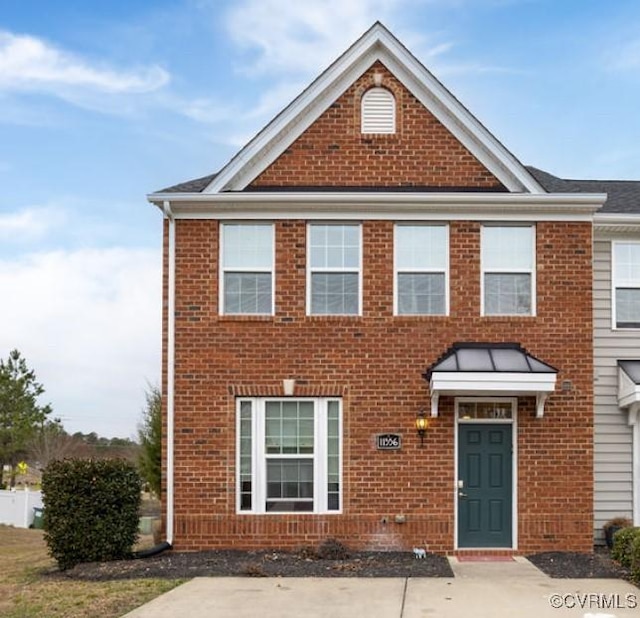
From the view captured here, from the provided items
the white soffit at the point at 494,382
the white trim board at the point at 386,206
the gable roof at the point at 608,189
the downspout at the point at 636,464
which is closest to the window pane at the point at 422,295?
the white trim board at the point at 386,206

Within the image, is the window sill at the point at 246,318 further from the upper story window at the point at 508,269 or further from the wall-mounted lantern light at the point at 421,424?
the upper story window at the point at 508,269

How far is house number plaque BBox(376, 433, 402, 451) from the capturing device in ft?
46.6

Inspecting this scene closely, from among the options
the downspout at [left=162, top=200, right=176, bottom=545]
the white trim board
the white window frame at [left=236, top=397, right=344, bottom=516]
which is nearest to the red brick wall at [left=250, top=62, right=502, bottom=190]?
the white trim board

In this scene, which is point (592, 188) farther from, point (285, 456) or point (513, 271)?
point (285, 456)

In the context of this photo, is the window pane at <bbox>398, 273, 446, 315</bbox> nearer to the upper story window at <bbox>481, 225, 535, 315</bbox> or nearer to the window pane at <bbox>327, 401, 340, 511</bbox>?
the upper story window at <bbox>481, 225, 535, 315</bbox>

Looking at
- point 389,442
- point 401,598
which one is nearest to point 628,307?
point 389,442

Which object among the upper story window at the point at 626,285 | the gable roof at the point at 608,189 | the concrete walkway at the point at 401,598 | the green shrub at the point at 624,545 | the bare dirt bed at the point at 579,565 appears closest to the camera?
the concrete walkway at the point at 401,598

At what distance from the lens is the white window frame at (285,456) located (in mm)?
14180

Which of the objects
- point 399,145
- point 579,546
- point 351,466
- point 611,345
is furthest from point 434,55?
point 579,546

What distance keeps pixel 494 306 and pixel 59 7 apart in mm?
7780

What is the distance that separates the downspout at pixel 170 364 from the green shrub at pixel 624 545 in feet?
20.8

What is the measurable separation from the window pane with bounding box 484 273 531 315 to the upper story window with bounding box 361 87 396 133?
9.45ft

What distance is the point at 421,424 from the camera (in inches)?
557

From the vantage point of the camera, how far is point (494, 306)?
47.6ft
